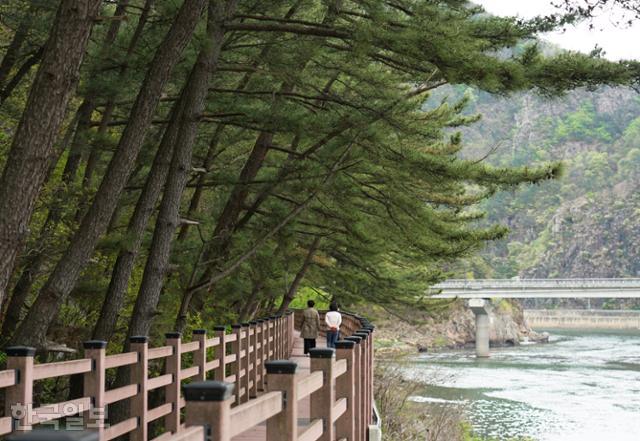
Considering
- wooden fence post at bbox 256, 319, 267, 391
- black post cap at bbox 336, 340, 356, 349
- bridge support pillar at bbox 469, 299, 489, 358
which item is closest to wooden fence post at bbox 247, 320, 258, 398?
wooden fence post at bbox 256, 319, 267, 391

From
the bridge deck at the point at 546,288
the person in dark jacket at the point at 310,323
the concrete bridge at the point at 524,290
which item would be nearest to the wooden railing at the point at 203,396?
the person in dark jacket at the point at 310,323

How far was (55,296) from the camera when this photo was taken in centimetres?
860

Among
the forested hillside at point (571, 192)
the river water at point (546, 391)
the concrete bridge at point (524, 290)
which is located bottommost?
the river water at point (546, 391)

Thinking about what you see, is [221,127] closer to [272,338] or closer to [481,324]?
[272,338]

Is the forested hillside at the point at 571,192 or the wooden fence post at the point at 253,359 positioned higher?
the forested hillside at the point at 571,192

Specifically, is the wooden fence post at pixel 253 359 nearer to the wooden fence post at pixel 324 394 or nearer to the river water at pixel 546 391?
the wooden fence post at pixel 324 394

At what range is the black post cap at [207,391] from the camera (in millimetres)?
2520

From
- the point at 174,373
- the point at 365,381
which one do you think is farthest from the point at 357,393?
the point at 174,373

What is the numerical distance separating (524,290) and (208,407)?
63804 millimetres

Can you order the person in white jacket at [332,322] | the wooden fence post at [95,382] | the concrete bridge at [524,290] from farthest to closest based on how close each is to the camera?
1. the concrete bridge at [524,290]
2. the person in white jacket at [332,322]
3. the wooden fence post at [95,382]

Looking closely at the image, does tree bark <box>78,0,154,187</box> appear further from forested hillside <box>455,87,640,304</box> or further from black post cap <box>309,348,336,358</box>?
forested hillside <box>455,87,640,304</box>

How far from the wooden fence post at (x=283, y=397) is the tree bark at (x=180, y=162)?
264 inches

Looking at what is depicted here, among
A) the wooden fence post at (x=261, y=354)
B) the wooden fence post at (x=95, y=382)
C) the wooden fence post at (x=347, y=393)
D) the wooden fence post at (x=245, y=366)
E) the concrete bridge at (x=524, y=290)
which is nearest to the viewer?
the wooden fence post at (x=95, y=382)

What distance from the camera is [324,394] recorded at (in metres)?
4.79
